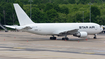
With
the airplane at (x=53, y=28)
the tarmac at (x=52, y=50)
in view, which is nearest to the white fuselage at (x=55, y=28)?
the airplane at (x=53, y=28)

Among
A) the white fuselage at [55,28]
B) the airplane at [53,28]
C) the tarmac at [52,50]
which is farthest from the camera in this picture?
the white fuselage at [55,28]

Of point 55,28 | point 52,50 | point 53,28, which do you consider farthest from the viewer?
point 55,28

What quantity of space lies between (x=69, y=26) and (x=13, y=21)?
8698 centimetres

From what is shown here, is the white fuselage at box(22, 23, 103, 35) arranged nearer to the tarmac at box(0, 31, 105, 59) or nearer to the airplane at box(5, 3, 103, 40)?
the airplane at box(5, 3, 103, 40)

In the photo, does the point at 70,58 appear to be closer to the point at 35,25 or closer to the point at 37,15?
the point at 35,25

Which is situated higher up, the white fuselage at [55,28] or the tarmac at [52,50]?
the white fuselage at [55,28]

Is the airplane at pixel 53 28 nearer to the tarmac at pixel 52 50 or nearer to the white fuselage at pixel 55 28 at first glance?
the white fuselage at pixel 55 28

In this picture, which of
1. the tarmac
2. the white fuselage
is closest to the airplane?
the white fuselage

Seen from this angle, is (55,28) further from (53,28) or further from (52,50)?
(52,50)

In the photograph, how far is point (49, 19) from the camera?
145m

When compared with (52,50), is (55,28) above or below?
above

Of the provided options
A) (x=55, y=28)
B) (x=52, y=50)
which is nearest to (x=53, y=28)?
(x=55, y=28)

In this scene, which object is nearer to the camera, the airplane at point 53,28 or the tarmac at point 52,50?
the tarmac at point 52,50

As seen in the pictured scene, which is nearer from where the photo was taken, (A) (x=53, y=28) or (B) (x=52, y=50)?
(B) (x=52, y=50)
